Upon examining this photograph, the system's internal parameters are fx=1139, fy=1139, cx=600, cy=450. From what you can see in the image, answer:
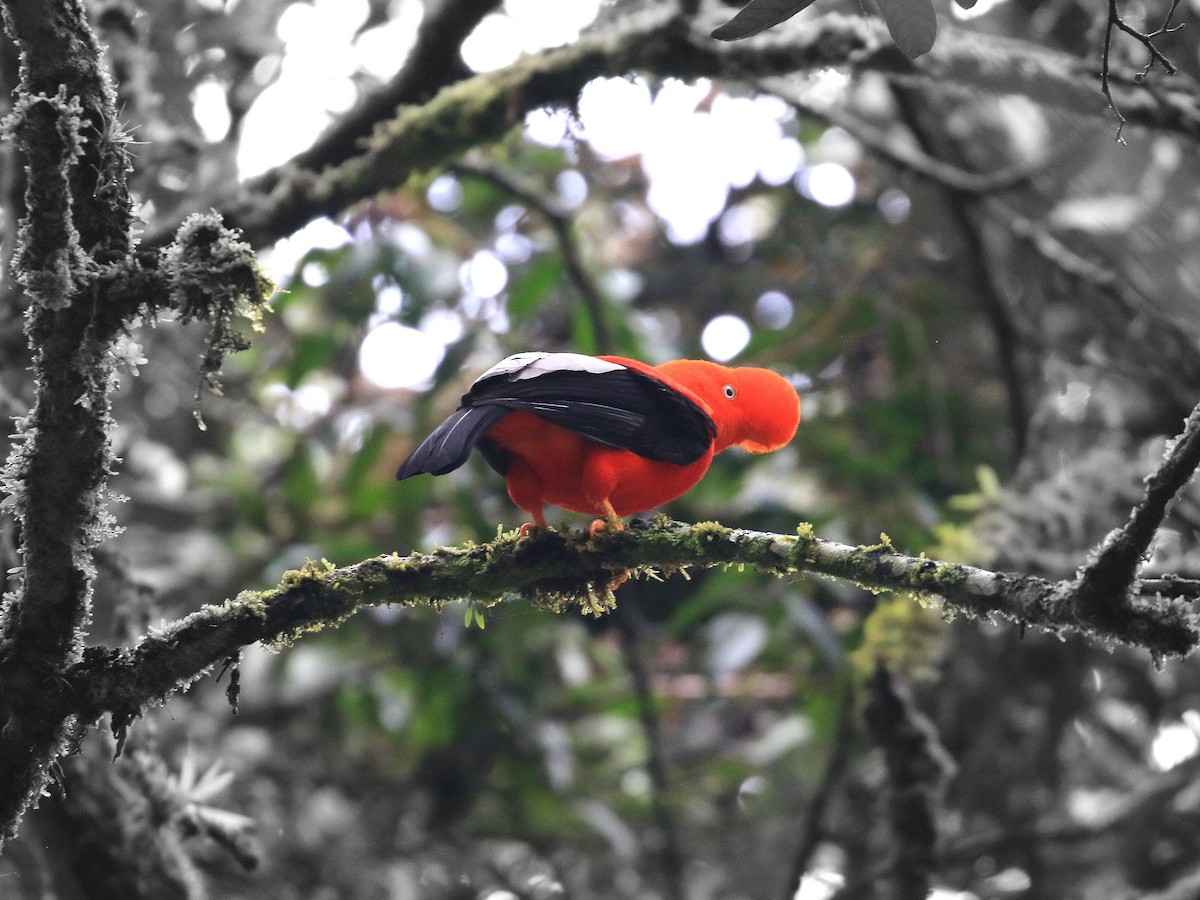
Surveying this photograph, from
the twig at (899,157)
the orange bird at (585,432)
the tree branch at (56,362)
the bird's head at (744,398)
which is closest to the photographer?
the tree branch at (56,362)

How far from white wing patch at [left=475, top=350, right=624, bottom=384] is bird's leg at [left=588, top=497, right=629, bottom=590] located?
0.31m

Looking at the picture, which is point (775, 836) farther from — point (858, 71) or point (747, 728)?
point (858, 71)

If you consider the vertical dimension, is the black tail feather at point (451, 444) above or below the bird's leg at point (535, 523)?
above

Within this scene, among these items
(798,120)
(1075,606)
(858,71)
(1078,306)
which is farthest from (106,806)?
(798,120)

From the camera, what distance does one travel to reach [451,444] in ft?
7.46

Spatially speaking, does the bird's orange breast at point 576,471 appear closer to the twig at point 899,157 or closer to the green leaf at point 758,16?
the green leaf at point 758,16

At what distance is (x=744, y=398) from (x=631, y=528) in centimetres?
84

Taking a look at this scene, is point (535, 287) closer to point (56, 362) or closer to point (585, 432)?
point (585, 432)

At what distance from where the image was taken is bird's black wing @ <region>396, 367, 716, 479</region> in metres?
2.34

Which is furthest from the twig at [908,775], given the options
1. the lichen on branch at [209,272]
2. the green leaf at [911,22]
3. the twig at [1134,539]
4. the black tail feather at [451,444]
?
the lichen on branch at [209,272]

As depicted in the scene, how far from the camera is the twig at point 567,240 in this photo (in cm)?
464

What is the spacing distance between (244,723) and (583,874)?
6.52 feet

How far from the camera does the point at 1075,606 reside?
5.45 feet

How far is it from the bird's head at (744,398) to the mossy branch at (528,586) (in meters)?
0.82
